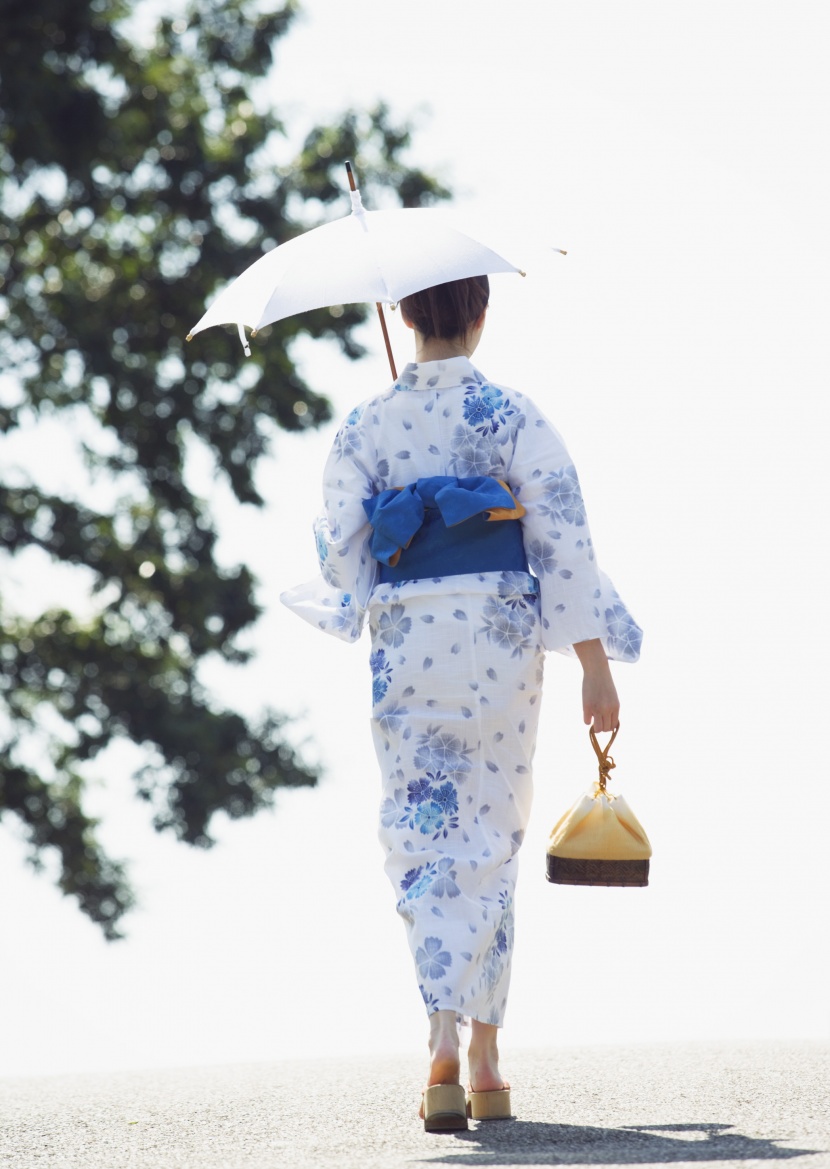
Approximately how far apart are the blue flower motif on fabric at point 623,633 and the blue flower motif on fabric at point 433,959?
72cm

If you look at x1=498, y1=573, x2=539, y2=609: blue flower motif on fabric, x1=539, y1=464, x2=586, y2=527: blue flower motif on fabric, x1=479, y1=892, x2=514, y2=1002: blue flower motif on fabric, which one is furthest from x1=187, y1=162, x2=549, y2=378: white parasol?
x1=479, y1=892, x2=514, y2=1002: blue flower motif on fabric

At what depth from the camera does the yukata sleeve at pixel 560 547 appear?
9.90 feet

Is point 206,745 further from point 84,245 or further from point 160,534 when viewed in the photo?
point 84,245

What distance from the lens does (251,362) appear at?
34.4 feet

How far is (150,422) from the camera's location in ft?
34.3

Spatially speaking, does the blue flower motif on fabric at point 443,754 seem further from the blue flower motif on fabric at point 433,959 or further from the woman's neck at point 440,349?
the woman's neck at point 440,349

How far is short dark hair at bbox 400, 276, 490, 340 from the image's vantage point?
3.18 meters

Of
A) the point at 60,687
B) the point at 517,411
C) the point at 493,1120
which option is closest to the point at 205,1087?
the point at 493,1120

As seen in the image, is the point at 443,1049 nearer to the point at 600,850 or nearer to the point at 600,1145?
the point at 600,1145

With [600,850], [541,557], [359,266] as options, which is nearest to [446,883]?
[600,850]

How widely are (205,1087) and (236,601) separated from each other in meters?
6.60

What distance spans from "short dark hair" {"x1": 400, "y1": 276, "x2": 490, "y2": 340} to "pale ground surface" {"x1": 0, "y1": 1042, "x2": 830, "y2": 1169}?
1661 mm

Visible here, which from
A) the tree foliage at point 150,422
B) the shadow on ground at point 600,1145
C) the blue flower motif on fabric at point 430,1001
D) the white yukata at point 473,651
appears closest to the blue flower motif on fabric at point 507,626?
the white yukata at point 473,651

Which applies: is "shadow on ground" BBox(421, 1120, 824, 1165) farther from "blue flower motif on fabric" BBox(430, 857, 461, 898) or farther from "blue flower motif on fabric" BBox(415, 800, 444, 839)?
"blue flower motif on fabric" BBox(415, 800, 444, 839)
